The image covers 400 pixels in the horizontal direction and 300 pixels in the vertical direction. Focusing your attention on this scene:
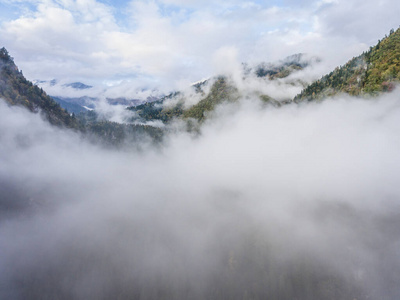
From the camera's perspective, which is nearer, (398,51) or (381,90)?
(398,51)

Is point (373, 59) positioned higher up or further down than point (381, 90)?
higher up

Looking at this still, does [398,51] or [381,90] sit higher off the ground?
[398,51]

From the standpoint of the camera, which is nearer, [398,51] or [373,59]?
[398,51]
